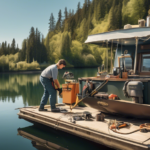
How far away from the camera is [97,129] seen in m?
4.91

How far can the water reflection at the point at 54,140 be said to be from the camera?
563 centimetres

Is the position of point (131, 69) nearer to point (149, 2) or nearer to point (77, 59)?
point (149, 2)

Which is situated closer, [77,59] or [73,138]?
[73,138]

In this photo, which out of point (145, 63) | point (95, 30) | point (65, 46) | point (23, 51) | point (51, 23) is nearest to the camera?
point (145, 63)

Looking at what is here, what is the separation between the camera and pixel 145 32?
5.43 metres

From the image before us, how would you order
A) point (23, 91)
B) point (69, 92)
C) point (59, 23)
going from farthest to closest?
point (59, 23), point (23, 91), point (69, 92)

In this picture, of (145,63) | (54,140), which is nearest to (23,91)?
(54,140)

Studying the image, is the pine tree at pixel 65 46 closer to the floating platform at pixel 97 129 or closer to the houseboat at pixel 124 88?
the floating platform at pixel 97 129

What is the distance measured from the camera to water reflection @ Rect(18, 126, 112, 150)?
5.63m

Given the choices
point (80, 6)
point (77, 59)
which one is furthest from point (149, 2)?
point (80, 6)

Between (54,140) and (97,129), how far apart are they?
1773mm

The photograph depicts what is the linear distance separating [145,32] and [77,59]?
52971mm

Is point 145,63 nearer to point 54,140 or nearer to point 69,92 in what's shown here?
point 69,92

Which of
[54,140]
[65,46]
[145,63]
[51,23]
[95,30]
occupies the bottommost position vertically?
[54,140]
